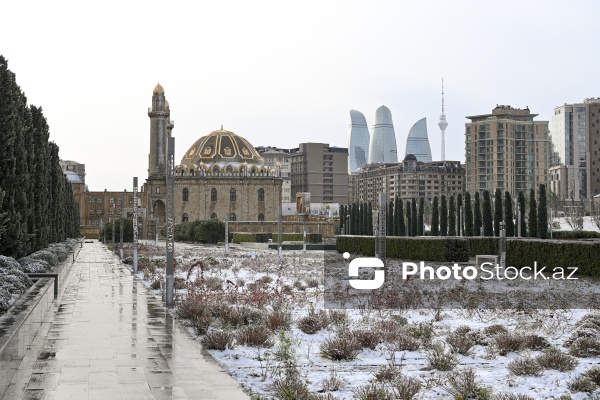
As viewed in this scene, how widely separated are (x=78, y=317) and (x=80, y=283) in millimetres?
7906

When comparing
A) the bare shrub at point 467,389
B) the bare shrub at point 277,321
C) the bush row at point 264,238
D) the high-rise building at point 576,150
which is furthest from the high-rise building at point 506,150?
the bare shrub at point 467,389

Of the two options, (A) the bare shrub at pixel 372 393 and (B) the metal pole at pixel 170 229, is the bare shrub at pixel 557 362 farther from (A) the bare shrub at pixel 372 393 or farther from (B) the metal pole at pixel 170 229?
(B) the metal pole at pixel 170 229

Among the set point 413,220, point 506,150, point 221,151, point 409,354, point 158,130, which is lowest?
point 409,354

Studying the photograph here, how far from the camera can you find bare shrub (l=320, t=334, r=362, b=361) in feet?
30.1

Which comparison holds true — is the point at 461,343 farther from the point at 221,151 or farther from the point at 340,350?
the point at 221,151

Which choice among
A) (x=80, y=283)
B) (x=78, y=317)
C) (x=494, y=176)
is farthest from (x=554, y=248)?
(x=494, y=176)

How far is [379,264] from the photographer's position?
1877 cm

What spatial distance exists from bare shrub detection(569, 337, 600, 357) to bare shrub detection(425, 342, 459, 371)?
1.50 metres

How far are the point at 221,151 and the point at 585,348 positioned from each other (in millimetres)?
103884

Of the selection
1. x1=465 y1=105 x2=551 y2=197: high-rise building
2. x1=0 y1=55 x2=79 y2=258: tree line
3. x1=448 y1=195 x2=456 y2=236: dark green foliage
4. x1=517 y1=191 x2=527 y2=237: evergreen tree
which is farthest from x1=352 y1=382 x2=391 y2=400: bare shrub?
x1=465 y1=105 x2=551 y2=197: high-rise building

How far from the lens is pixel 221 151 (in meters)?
112

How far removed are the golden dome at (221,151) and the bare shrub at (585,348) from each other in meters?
102

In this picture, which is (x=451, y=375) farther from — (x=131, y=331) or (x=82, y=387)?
(x=131, y=331)

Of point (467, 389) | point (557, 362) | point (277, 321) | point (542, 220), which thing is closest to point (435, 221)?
point (542, 220)
